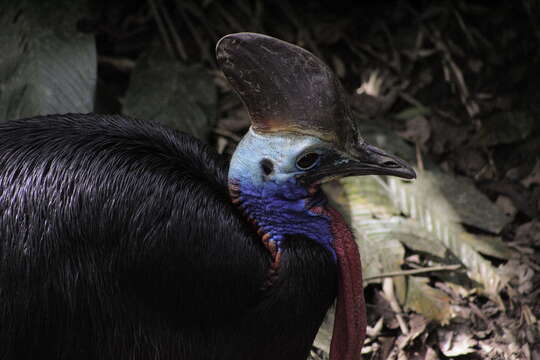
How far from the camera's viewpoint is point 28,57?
12.0ft

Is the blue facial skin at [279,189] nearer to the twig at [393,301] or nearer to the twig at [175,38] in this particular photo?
the twig at [393,301]

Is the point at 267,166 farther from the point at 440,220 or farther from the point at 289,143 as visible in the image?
the point at 440,220

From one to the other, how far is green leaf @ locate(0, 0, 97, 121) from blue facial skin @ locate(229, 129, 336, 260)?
1.41 metres

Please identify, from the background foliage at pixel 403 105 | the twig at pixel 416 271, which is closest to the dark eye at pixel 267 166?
the background foliage at pixel 403 105

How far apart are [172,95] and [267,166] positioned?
1686 millimetres

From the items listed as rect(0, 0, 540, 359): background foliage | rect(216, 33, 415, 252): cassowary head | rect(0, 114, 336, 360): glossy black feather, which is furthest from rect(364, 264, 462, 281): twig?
rect(216, 33, 415, 252): cassowary head

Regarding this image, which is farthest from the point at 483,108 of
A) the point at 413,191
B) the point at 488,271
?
the point at 488,271

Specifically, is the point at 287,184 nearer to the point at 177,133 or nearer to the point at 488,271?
the point at 177,133

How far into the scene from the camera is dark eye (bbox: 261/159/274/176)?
7.39 ft

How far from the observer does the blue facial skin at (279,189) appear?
2.23 meters

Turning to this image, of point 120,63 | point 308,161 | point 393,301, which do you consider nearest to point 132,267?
point 308,161

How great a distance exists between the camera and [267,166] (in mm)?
2264

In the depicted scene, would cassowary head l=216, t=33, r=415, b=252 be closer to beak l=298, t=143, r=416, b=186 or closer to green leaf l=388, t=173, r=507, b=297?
beak l=298, t=143, r=416, b=186

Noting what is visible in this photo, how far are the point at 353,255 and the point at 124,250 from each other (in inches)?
24.6
